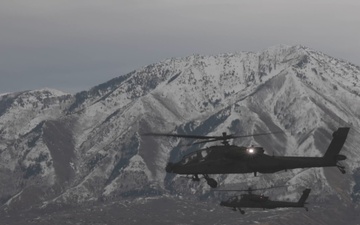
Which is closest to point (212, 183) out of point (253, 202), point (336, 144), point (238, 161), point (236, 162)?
point (236, 162)

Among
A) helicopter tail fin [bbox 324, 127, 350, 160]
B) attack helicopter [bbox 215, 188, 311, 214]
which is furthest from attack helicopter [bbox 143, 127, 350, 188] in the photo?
attack helicopter [bbox 215, 188, 311, 214]

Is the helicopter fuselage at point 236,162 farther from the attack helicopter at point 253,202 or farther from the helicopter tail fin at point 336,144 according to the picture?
the attack helicopter at point 253,202

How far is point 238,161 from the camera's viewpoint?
424 feet

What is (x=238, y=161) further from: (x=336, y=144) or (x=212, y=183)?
(x=336, y=144)

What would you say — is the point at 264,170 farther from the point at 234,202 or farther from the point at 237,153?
the point at 234,202

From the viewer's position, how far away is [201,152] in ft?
439

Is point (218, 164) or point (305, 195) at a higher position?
point (218, 164)

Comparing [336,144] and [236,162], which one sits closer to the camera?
[236,162]

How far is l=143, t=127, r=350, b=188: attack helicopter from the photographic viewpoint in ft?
421

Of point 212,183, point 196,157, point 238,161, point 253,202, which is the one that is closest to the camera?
point 212,183

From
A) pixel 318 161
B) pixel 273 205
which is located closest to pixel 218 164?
pixel 318 161

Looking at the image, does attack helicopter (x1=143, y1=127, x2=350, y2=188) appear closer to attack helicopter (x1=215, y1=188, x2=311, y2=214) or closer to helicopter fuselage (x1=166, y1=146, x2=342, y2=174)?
helicopter fuselage (x1=166, y1=146, x2=342, y2=174)

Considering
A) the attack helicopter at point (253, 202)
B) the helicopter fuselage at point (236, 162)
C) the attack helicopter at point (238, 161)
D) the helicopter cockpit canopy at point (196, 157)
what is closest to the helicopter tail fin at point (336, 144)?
the attack helicopter at point (238, 161)

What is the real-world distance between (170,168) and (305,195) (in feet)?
170
